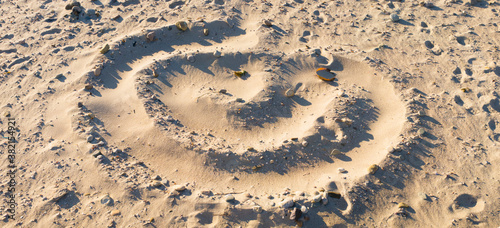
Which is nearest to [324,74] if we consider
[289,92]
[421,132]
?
[289,92]

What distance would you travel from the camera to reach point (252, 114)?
15.0ft

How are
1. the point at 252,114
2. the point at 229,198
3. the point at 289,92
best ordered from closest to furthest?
the point at 229,198 < the point at 252,114 < the point at 289,92

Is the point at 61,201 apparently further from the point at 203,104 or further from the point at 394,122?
the point at 394,122

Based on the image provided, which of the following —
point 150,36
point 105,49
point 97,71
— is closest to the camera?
point 97,71

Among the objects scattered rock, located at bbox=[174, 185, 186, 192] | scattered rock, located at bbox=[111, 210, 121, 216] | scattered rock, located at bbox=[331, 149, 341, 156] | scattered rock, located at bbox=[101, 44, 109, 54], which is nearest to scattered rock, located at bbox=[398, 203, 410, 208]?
scattered rock, located at bbox=[331, 149, 341, 156]

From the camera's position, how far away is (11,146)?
14.3ft

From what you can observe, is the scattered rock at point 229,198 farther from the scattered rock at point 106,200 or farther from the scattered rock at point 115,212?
the scattered rock at point 106,200

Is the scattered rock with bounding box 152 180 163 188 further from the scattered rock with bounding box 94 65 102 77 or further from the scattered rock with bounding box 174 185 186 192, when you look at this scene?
the scattered rock with bounding box 94 65 102 77

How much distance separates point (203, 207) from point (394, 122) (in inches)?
106

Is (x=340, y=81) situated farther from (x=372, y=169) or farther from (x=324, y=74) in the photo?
(x=372, y=169)

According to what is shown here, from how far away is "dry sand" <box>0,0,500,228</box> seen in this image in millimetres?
3732

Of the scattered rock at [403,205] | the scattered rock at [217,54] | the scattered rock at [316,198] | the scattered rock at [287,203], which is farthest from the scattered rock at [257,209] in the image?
the scattered rock at [217,54]

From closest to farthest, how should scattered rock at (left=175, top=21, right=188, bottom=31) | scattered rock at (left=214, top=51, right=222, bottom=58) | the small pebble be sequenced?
the small pebble, scattered rock at (left=214, top=51, right=222, bottom=58), scattered rock at (left=175, top=21, right=188, bottom=31)

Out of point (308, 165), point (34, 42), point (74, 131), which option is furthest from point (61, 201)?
point (34, 42)
